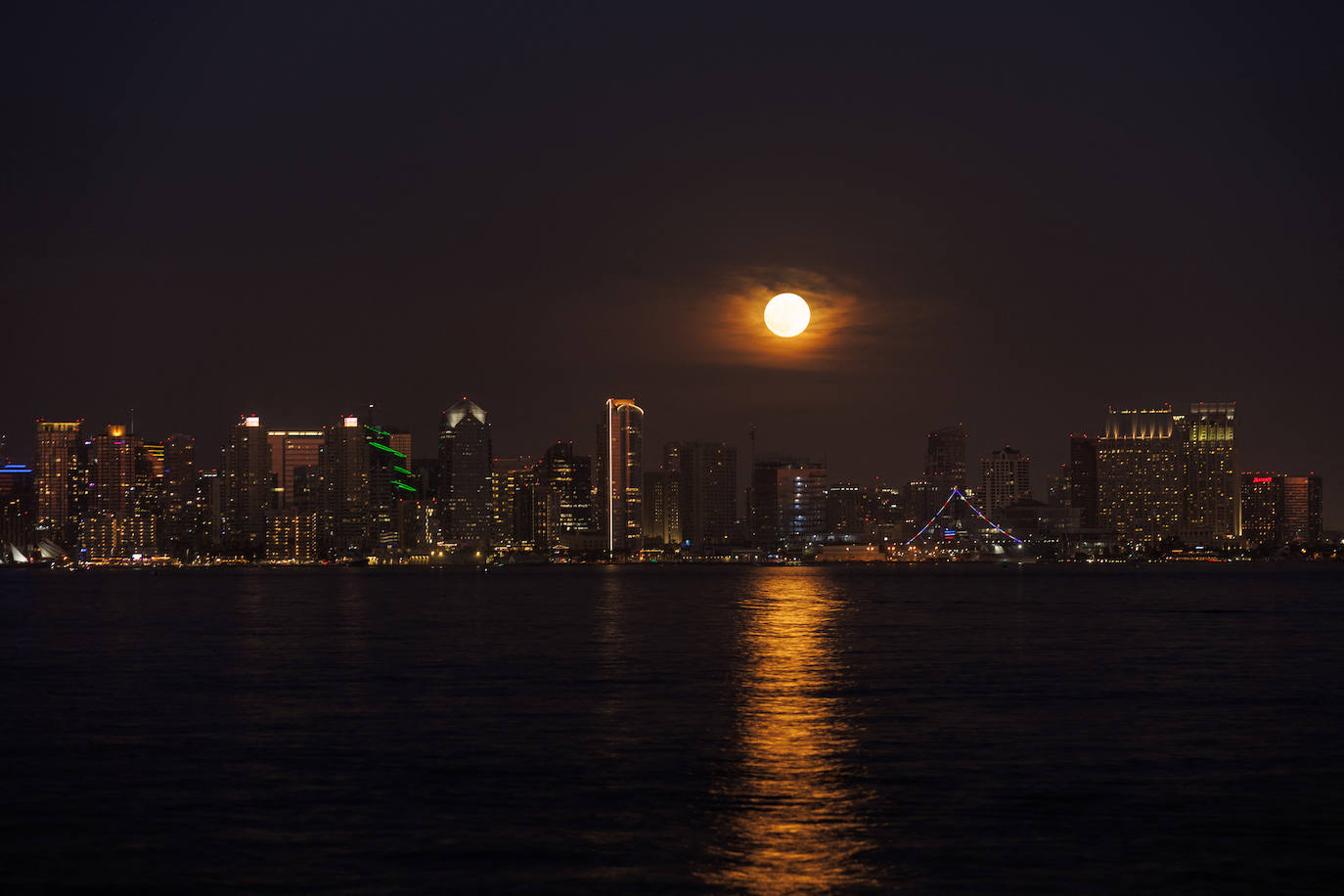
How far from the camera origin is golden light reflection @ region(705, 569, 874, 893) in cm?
2289

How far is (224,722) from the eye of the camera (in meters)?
41.5

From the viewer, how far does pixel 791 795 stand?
29641mm

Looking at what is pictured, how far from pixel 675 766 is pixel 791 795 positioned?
456cm

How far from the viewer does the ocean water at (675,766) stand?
2356cm

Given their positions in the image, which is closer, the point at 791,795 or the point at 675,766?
the point at 791,795

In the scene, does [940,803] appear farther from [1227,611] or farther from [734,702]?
[1227,611]

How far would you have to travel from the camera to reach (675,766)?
110ft

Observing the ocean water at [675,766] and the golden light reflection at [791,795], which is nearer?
the golden light reflection at [791,795]

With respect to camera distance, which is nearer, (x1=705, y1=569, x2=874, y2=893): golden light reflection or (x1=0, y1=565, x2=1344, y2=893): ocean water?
(x1=705, y1=569, x2=874, y2=893): golden light reflection

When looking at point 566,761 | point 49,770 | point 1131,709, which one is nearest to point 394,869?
point 566,761

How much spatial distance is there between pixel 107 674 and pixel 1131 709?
3880 cm

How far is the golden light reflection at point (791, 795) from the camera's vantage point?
75.1 feet

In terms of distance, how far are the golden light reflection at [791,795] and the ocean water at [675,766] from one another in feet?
0.36

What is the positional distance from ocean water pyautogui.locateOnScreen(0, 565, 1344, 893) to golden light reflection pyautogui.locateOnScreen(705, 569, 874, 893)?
110 mm
